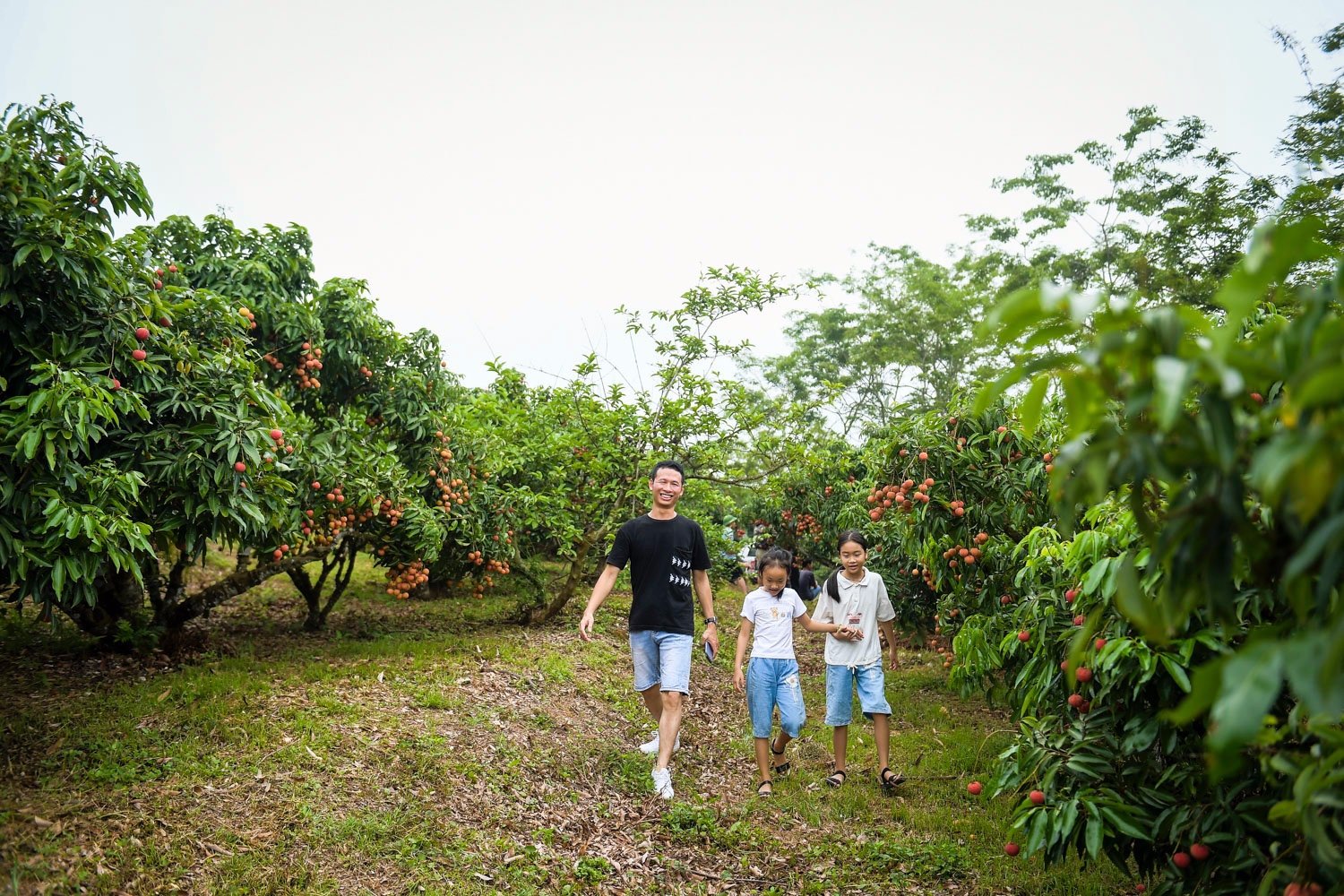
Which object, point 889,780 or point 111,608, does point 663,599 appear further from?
point 111,608

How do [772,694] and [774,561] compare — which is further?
[774,561]

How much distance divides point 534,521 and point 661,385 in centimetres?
192

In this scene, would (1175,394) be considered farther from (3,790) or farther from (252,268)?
(252,268)

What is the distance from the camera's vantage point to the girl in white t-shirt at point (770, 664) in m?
5.57

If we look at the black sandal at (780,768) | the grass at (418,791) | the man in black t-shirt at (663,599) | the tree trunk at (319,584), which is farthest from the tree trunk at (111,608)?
the black sandal at (780,768)

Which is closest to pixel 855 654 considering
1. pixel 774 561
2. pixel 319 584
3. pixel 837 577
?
pixel 837 577

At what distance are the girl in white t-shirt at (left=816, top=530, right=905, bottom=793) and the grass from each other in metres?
0.35

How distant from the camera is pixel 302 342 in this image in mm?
6719

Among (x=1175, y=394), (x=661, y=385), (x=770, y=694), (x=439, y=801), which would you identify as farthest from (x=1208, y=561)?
(x=661, y=385)

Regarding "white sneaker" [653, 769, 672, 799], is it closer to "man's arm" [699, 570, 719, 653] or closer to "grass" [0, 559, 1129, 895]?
"grass" [0, 559, 1129, 895]

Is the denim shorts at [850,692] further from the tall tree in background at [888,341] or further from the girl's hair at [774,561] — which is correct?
the tall tree in background at [888,341]

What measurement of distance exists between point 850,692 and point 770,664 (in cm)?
60

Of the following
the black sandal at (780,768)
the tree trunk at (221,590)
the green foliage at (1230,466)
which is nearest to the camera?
the green foliage at (1230,466)

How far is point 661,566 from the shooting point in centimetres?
523
